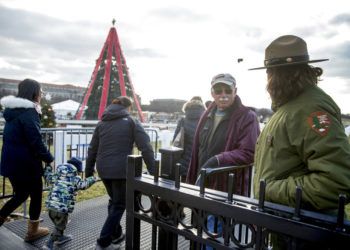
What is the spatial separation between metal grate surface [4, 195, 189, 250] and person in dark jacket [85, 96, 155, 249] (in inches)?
11.9

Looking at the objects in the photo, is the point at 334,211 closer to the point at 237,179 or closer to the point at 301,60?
the point at 301,60

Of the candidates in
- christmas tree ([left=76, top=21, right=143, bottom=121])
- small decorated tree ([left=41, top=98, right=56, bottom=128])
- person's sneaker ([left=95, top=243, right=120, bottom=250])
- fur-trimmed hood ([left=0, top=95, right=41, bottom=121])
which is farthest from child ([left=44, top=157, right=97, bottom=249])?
christmas tree ([left=76, top=21, right=143, bottom=121])

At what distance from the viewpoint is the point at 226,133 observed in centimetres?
265

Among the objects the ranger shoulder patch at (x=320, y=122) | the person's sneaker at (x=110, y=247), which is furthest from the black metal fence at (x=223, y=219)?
the person's sneaker at (x=110, y=247)

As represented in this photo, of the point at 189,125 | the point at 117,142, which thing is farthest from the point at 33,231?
the point at 189,125

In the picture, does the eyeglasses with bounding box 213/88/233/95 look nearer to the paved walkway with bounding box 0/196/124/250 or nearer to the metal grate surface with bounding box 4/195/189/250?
the metal grate surface with bounding box 4/195/189/250

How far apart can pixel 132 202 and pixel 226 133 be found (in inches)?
52.1

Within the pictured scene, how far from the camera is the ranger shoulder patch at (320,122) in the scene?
1243 mm

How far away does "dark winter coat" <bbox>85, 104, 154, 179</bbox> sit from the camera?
3318 mm

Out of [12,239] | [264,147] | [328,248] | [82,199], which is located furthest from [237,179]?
[82,199]

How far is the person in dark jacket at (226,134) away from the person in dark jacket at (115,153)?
901 millimetres

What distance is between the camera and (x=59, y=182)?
3.09m

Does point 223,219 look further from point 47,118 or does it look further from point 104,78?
point 104,78

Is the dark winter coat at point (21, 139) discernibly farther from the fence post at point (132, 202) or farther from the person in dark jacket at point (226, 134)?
the fence post at point (132, 202)
